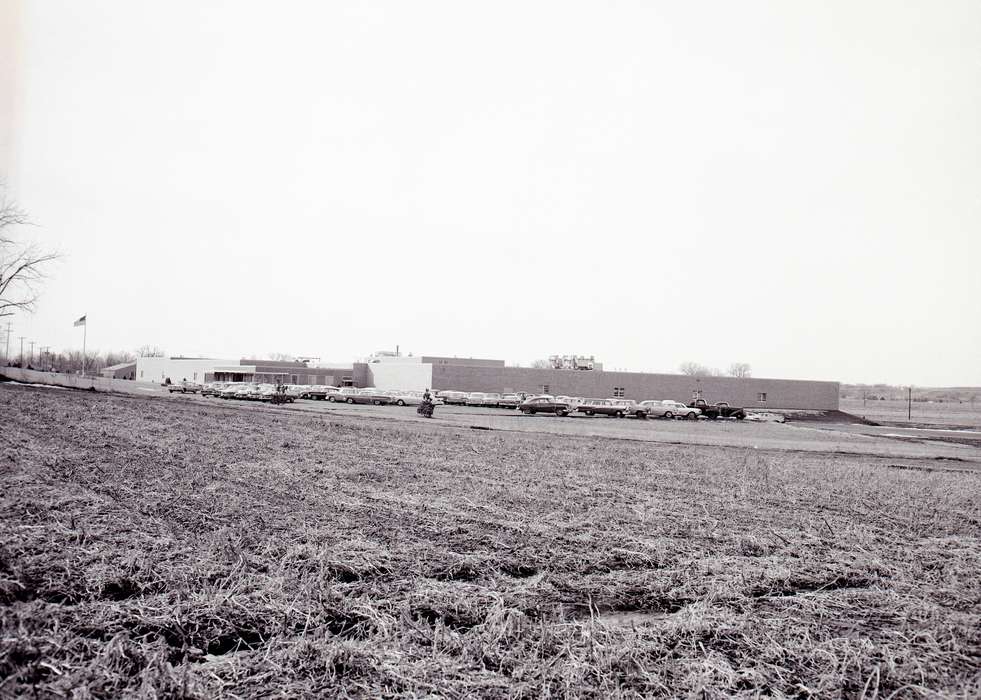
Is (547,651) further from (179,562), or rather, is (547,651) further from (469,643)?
(179,562)

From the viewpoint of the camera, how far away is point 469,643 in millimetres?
4160

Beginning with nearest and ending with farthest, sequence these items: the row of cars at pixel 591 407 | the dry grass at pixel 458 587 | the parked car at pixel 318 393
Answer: the dry grass at pixel 458 587, the row of cars at pixel 591 407, the parked car at pixel 318 393

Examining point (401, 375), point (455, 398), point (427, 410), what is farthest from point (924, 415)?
point (427, 410)

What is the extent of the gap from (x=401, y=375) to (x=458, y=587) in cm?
7292

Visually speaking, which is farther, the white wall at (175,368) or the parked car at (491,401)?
the white wall at (175,368)

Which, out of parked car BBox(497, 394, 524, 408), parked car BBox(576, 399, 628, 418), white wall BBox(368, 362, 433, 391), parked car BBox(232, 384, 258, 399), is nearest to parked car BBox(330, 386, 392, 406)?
parked car BBox(232, 384, 258, 399)

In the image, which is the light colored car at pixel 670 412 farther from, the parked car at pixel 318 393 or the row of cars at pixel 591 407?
the parked car at pixel 318 393

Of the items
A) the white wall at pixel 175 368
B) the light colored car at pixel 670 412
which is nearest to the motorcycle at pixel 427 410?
the light colored car at pixel 670 412

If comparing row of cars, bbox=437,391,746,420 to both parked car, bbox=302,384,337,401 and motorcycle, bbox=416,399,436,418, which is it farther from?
motorcycle, bbox=416,399,436,418

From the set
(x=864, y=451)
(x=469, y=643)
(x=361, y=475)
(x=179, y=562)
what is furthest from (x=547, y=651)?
(x=864, y=451)

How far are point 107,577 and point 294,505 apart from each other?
3.25 meters

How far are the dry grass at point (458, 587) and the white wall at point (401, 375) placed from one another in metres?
61.2

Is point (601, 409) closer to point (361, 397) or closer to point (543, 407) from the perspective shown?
point (543, 407)

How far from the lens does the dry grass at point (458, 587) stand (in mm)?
3754
